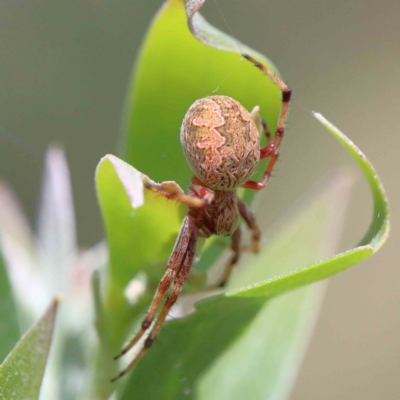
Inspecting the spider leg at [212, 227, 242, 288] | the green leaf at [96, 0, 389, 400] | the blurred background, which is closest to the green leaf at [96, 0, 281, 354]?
the green leaf at [96, 0, 389, 400]

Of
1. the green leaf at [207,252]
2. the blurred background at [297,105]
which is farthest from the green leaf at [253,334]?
the blurred background at [297,105]

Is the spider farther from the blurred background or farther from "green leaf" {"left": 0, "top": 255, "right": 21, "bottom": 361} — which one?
the blurred background

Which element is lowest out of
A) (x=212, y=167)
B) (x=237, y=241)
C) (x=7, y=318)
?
(x=7, y=318)

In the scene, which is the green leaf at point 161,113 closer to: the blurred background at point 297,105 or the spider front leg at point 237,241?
the spider front leg at point 237,241

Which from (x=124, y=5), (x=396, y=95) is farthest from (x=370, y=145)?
(x=124, y=5)

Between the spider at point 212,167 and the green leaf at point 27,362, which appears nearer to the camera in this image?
the green leaf at point 27,362

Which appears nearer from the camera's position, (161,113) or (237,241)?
(161,113)

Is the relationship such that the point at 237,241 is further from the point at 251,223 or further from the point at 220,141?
the point at 220,141

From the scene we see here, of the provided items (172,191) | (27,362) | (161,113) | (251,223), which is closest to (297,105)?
(251,223)

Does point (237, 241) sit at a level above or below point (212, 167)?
below
